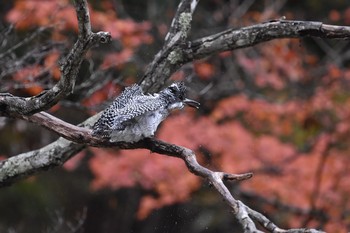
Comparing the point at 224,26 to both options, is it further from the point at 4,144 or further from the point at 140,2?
the point at 4,144

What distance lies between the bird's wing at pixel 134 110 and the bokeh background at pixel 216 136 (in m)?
3.20

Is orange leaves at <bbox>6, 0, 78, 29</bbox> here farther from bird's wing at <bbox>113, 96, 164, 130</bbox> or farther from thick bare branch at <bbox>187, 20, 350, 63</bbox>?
bird's wing at <bbox>113, 96, 164, 130</bbox>

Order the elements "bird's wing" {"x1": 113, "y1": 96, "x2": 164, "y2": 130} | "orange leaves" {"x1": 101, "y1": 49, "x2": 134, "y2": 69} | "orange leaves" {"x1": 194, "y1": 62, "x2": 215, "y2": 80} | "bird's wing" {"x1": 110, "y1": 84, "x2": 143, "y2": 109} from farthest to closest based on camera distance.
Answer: "orange leaves" {"x1": 194, "y1": 62, "x2": 215, "y2": 80} < "orange leaves" {"x1": 101, "y1": 49, "x2": 134, "y2": 69} < "bird's wing" {"x1": 110, "y1": 84, "x2": 143, "y2": 109} < "bird's wing" {"x1": 113, "y1": 96, "x2": 164, "y2": 130}

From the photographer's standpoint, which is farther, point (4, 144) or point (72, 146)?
point (4, 144)

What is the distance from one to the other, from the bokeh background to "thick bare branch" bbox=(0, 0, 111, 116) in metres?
3.11

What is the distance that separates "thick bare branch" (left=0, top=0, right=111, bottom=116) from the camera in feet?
9.34

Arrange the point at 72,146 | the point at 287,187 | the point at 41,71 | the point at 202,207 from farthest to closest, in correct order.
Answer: the point at 202,207
the point at 287,187
the point at 41,71
the point at 72,146

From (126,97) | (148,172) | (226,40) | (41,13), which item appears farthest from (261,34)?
(148,172)

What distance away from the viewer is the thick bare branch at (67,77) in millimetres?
2848

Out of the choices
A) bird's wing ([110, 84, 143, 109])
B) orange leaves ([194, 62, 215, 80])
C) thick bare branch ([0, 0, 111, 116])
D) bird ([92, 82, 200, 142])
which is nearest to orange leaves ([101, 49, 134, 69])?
orange leaves ([194, 62, 215, 80])

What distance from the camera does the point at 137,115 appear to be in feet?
10.9

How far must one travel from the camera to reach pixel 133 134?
345 cm

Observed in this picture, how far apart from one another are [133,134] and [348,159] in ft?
19.9

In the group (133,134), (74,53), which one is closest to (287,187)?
(133,134)
